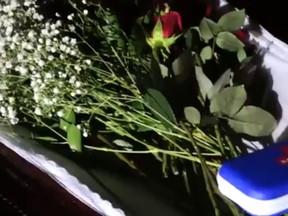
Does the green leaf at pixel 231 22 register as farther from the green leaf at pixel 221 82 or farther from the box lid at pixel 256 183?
the box lid at pixel 256 183

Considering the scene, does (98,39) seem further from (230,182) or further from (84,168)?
(230,182)

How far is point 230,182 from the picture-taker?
30.0 inches

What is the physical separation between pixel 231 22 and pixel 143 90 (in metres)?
0.13

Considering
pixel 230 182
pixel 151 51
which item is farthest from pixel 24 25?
pixel 230 182

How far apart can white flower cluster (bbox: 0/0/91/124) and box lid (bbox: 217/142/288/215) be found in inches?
8.8

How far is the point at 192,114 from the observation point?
866 mm

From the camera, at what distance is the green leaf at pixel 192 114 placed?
0.86m

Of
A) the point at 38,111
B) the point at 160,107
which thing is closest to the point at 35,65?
the point at 38,111

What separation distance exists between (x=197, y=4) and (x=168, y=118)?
18 centimetres

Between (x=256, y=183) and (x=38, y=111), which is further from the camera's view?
A: (x=38, y=111)

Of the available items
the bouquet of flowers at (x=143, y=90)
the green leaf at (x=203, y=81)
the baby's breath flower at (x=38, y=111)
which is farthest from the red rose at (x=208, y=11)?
the baby's breath flower at (x=38, y=111)

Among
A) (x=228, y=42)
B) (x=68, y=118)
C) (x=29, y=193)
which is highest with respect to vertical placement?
(x=228, y=42)

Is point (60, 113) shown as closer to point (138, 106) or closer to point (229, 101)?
point (138, 106)

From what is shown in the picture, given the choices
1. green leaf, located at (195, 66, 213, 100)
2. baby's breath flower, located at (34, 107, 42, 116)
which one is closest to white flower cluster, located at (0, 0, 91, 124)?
baby's breath flower, located at (34, 107, 42, 116)
